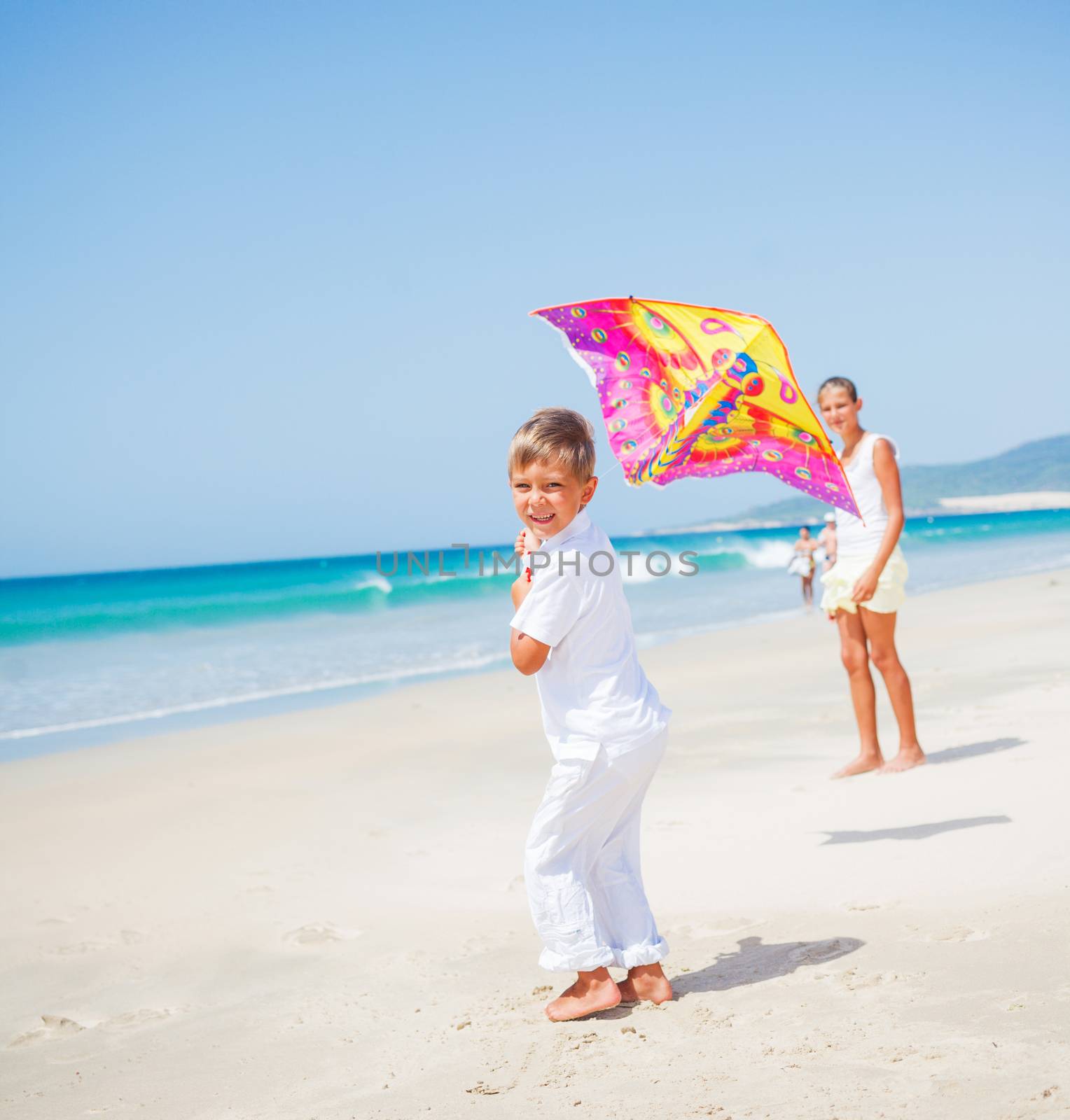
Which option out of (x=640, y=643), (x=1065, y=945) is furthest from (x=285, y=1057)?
(x=640, y=643)

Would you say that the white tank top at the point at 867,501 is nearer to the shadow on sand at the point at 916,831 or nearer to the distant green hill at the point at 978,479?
the shadow on sand at the point at 916,831

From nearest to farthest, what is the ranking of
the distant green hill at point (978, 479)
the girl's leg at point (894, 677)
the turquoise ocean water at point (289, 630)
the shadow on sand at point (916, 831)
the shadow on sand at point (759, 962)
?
the shadow on sand at point (759, 962)
the shadow on sand at point (916, 831)
the girl's leg at point (894, 677)
the turquoise ocean water at point (289, 630)
the distant green hill at point (978, 479)

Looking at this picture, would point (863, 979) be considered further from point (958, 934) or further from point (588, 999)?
point (588, 999)

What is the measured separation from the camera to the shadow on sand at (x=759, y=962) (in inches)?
118

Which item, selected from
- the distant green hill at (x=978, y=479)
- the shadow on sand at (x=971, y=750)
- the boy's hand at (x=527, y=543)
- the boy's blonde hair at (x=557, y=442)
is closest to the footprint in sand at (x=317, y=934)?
the boy's hand at (x=527, y=543)

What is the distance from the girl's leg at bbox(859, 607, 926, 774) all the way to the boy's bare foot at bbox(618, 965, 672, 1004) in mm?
2914

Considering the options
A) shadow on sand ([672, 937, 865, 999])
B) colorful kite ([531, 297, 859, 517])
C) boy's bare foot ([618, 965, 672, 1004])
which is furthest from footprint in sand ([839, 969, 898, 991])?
colorful kite ([531, 297, 859, 517])

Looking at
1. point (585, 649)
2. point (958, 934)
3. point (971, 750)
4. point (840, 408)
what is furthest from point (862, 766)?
point (585, 649)

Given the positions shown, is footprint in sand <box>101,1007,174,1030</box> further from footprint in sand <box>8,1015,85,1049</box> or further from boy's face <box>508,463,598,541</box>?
boy's face <box>508,463,598,541</box>

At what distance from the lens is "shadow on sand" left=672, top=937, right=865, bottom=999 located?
2998 millimetres

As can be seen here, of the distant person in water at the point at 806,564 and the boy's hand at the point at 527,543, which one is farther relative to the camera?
the distant person in water at the point at 806,564

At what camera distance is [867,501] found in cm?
555

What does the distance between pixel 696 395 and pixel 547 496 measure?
124 centimetres

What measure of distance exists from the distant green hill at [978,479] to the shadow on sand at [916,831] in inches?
4698
